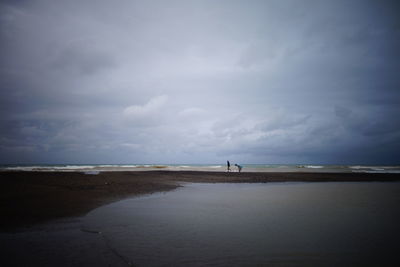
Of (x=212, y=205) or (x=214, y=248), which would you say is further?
(x=212, y=205)

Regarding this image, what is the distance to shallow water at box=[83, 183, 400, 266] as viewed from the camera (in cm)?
580

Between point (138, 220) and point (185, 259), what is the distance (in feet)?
14.4

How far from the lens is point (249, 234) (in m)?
7.79

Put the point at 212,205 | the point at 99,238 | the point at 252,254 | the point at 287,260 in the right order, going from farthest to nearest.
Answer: the point at 212,205, the point at 99,238, the point at 252,254, the point at 287,260

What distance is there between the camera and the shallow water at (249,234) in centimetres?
580

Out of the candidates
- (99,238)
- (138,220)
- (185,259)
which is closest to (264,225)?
(185,259)

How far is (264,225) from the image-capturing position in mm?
8906

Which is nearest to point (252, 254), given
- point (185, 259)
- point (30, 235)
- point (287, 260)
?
point (287, 260)

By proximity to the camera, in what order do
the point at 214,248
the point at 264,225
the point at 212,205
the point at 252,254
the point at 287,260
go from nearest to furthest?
the point at 287,260 → the point at 252,254 → the point at 214,248 → the point at 264,225 → the point at 212,205

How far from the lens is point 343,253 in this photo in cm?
615

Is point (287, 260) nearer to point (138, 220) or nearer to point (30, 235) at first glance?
point (138, 220)

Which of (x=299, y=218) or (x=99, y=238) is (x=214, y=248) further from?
(x=299, y=218)

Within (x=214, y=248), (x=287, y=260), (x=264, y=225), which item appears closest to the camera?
(x=287, y=260)

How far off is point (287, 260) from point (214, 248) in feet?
6.37
